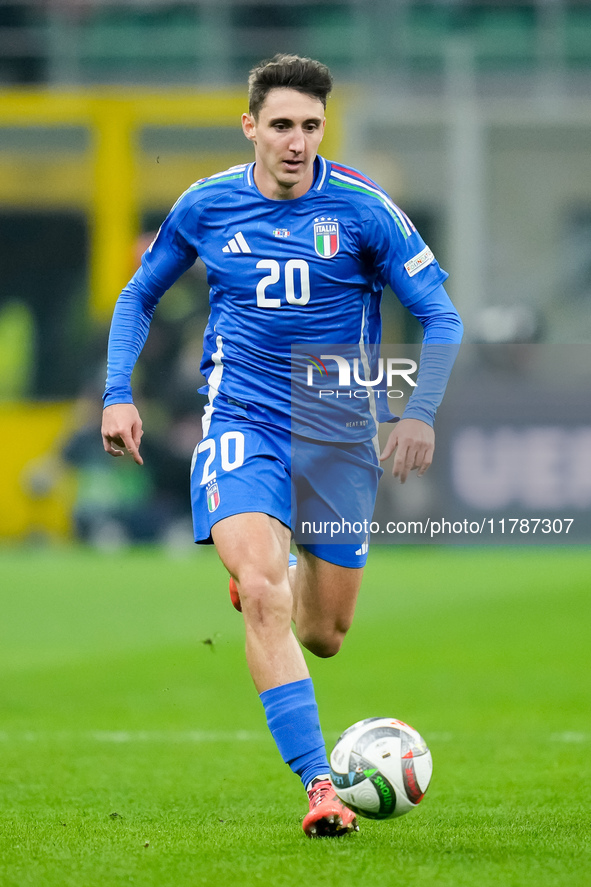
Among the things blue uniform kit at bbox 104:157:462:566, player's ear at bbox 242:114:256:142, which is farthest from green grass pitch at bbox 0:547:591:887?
player's ear at bbox 242:114:256:142

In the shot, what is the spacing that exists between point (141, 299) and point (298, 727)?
1489 millimetres

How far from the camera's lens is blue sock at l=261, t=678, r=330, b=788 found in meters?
3.84

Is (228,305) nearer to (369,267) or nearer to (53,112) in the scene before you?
(369,267)

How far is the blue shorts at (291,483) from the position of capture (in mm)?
4074

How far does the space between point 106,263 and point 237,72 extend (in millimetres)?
3085

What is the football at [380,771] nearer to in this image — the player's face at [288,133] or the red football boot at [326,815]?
the red football boot at [326,815]

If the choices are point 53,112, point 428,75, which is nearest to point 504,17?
point 428,75

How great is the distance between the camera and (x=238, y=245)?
14.0 ft

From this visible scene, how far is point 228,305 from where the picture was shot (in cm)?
432

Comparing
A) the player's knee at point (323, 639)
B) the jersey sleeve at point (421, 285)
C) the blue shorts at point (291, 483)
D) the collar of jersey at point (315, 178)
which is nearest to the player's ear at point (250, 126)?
the collar of jersey at point (315, 178)

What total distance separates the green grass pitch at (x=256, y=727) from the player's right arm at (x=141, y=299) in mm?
1199

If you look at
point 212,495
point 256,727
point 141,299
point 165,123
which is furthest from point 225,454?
point 165,123

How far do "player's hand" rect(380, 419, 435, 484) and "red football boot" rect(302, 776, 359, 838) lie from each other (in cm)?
87

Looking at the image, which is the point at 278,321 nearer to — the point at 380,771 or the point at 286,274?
the point at 286,274
